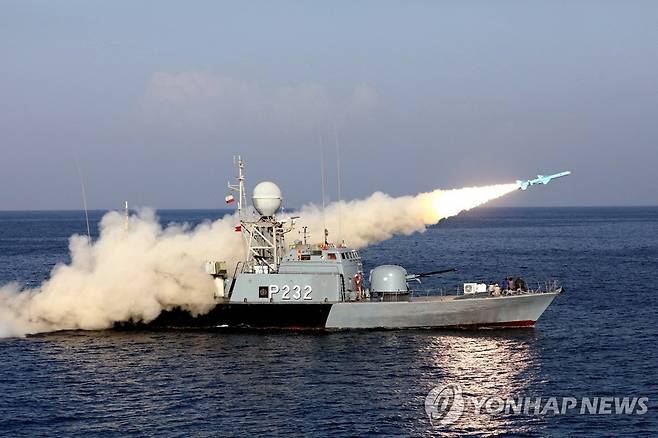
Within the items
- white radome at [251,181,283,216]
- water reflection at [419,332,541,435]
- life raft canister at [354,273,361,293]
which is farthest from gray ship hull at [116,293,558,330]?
white radome at [251,181,283,216]

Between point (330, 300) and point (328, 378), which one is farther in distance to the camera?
point (330, 300)

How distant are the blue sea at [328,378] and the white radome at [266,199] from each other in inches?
326

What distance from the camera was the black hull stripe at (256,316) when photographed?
172ft

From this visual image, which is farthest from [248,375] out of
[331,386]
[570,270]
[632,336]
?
[570,270]

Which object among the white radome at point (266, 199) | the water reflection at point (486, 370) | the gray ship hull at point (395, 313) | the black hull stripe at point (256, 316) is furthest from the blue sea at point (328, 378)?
the white radome at point (266, 199)

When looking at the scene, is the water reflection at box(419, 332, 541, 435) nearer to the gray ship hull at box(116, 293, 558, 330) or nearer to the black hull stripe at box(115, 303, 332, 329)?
the gray ship hull at box(116, 293, 558, 330)

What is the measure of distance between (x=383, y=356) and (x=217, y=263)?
14120mm

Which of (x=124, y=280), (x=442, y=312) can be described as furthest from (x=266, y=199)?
(x=442, y=312)

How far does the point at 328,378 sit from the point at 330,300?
1154 cm

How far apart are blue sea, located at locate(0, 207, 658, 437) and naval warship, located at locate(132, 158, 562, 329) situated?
3.06 ft

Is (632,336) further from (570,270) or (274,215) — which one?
(570,270)

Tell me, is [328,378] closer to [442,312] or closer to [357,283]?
[442,312]

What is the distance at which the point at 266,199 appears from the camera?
182 ft

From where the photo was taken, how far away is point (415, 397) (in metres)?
37.4
